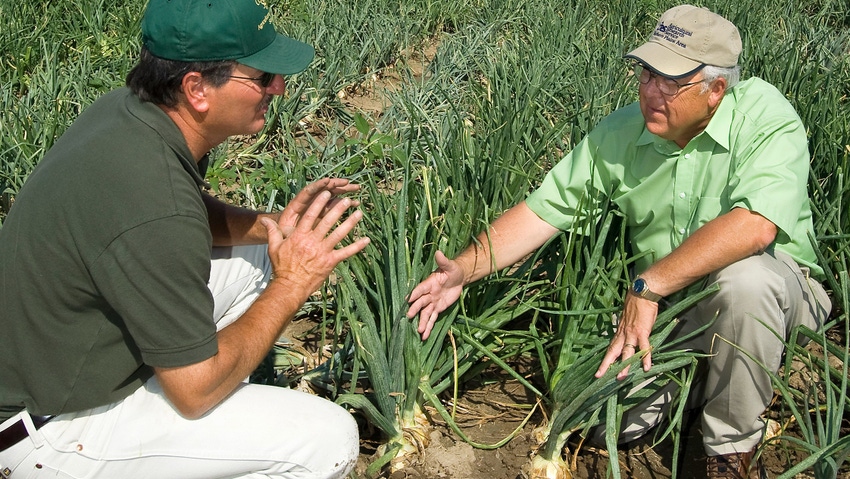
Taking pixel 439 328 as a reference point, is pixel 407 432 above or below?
below

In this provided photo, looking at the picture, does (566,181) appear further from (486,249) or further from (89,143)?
(89,143)

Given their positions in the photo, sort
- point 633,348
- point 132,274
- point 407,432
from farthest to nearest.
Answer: point 407,432, point 633,348, point 132,274

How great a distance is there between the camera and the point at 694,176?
6.42 ft

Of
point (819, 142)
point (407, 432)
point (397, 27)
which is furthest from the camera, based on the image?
point (397, 27)

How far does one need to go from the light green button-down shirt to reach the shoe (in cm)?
49

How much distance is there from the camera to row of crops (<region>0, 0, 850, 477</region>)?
1.90 m

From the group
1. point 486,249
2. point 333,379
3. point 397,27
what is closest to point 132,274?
point 333,379

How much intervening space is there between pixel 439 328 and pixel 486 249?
0.78ft

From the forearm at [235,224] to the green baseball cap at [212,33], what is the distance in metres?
0.52

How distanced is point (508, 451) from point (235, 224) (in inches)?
33.9

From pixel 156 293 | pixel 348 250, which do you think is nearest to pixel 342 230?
pixel 348 250

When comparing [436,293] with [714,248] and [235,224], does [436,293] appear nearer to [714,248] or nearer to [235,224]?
[235,224]

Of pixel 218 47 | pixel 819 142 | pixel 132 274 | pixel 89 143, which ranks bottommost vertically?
pixel 819 142

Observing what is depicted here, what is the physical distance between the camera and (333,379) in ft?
6.73
